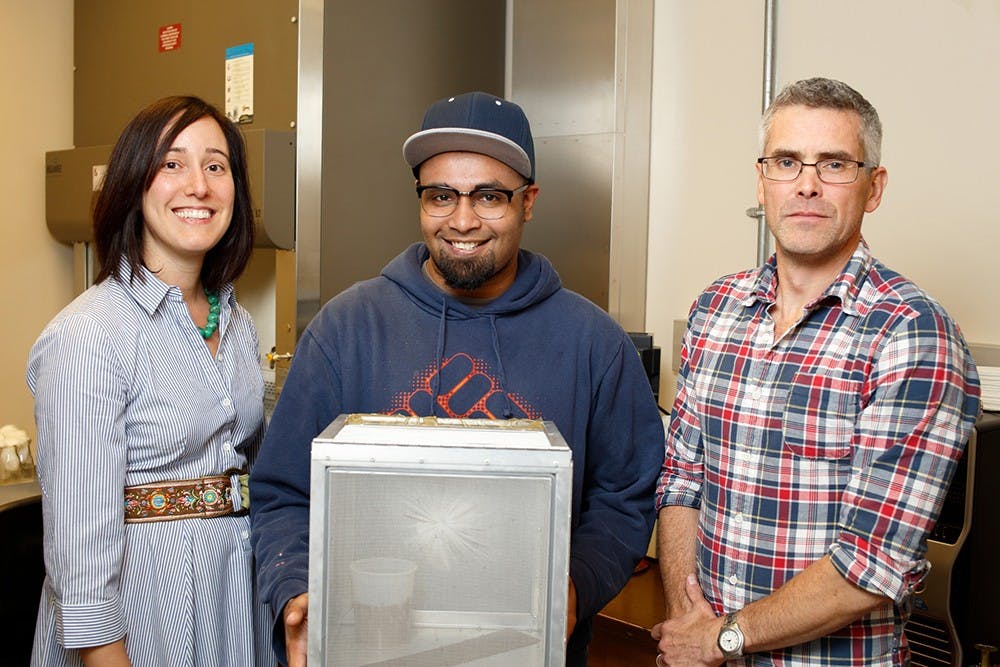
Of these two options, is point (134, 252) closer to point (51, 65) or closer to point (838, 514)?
point (838, 514)

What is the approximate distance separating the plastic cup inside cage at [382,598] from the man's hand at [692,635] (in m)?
0.56

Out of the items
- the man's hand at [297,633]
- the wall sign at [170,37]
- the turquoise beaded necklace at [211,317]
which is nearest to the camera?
the man's hand at [297,633]

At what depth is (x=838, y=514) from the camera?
1.17m

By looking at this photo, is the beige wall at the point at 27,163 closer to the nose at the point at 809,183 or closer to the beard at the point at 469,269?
the beard at the point at 469,269

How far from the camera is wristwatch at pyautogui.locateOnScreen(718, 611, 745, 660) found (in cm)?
119

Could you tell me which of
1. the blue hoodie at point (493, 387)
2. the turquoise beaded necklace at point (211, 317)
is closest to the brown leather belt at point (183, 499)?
the blue hoodie at point (493, 387)

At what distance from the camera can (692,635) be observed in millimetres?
1262

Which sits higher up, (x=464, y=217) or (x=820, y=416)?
(x=464, y=217)

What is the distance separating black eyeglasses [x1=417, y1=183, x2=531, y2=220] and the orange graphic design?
22 cm

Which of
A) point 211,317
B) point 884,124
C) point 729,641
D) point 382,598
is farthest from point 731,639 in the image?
point 884,124

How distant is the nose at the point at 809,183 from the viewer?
48.5 inches

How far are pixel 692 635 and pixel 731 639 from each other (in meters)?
0.08

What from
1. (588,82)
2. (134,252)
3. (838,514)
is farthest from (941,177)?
(134,252)

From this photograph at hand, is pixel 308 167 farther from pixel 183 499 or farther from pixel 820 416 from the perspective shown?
pixel 820 416
